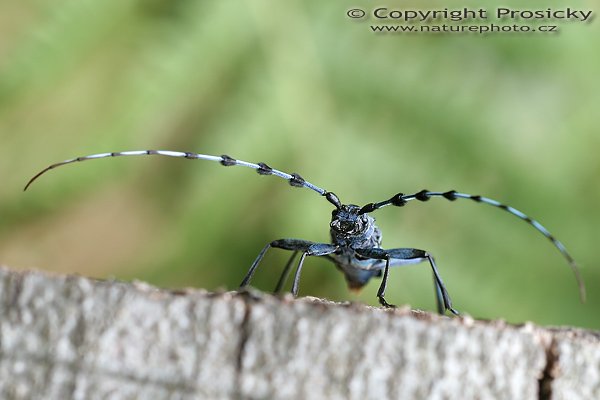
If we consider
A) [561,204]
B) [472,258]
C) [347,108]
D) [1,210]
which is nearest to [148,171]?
[1,210]

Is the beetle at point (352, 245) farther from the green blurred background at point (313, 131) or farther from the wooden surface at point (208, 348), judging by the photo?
the wooden surface at point (208, 348)

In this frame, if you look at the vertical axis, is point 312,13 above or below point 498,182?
above

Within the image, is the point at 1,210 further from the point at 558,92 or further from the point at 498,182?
the point at 558,92

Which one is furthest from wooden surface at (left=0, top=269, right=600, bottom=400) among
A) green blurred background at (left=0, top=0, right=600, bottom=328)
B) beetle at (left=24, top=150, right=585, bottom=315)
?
green blurred background at (left=0, top=0, right=600, bottom=328)

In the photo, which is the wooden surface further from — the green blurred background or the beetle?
the green blurred background

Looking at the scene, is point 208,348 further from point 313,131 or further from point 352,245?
point 313,131

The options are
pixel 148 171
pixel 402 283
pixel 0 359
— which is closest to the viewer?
pixel 0 359
